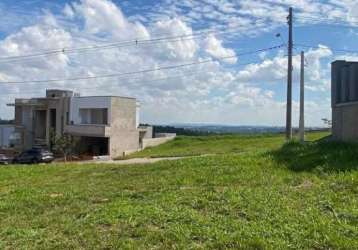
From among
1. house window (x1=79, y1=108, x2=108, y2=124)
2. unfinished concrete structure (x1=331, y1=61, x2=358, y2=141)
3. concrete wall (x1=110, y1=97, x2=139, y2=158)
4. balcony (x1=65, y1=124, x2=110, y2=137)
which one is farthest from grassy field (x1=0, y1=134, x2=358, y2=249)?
house window (x1=79, y1=108, x2=108, y2=124)

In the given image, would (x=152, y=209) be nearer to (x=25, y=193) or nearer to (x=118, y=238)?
(x=118, y=238)

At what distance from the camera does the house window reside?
171 ft

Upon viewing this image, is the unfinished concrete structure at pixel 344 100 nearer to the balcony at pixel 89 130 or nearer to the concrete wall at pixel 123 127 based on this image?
the concrete wall at pixel 123 127

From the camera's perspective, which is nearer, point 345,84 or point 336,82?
point 345,84

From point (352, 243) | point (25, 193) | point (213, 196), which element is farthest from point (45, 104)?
point (352, 243)

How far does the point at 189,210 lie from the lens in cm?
795

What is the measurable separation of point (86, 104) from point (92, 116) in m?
1.58

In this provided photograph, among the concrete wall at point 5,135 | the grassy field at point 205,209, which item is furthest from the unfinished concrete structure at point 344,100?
the concrete wall at point 5,135

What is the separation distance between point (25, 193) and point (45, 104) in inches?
1836

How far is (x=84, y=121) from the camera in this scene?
5353 cm

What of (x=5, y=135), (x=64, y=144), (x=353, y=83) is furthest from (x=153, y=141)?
(x=353, y=83)

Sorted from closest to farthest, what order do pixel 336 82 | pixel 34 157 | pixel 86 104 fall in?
1. pixel 336 82
2. pixel 34 157
3. pixel 86 104

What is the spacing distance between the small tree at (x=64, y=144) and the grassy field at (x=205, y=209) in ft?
121

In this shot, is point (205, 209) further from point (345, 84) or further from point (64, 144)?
point (64, 144)
